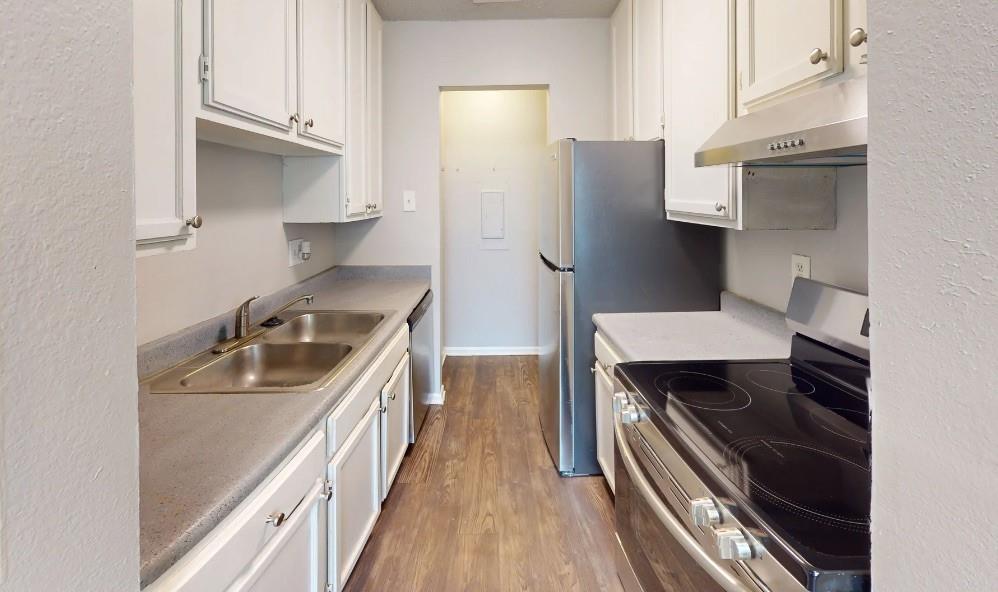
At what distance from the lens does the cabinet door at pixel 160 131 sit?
992 millimetres

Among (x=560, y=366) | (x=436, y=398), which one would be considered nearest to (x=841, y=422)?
(x=560, y=366)

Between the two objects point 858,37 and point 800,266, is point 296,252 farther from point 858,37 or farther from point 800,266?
point 858,37

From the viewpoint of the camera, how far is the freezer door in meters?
2.48

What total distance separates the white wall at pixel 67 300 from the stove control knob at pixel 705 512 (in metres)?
0.82

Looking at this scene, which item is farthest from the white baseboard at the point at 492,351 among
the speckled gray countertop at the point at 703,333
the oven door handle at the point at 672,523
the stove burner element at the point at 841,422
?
the stove burner element at the point at 841,422

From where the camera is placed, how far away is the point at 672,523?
1106mm

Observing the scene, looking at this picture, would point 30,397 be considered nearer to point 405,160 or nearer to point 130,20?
point 130,20

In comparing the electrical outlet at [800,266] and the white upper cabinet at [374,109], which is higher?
the white upper cabinet at [374,109]

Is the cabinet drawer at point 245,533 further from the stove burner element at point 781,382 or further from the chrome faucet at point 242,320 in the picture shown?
the stove burner element at point 781,382

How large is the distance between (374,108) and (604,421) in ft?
6.75

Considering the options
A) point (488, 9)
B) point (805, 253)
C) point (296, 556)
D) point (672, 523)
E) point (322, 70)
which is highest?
point (488, 9)

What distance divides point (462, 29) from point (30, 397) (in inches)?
134

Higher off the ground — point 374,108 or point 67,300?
point 374,108

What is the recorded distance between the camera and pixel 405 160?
3.38m
